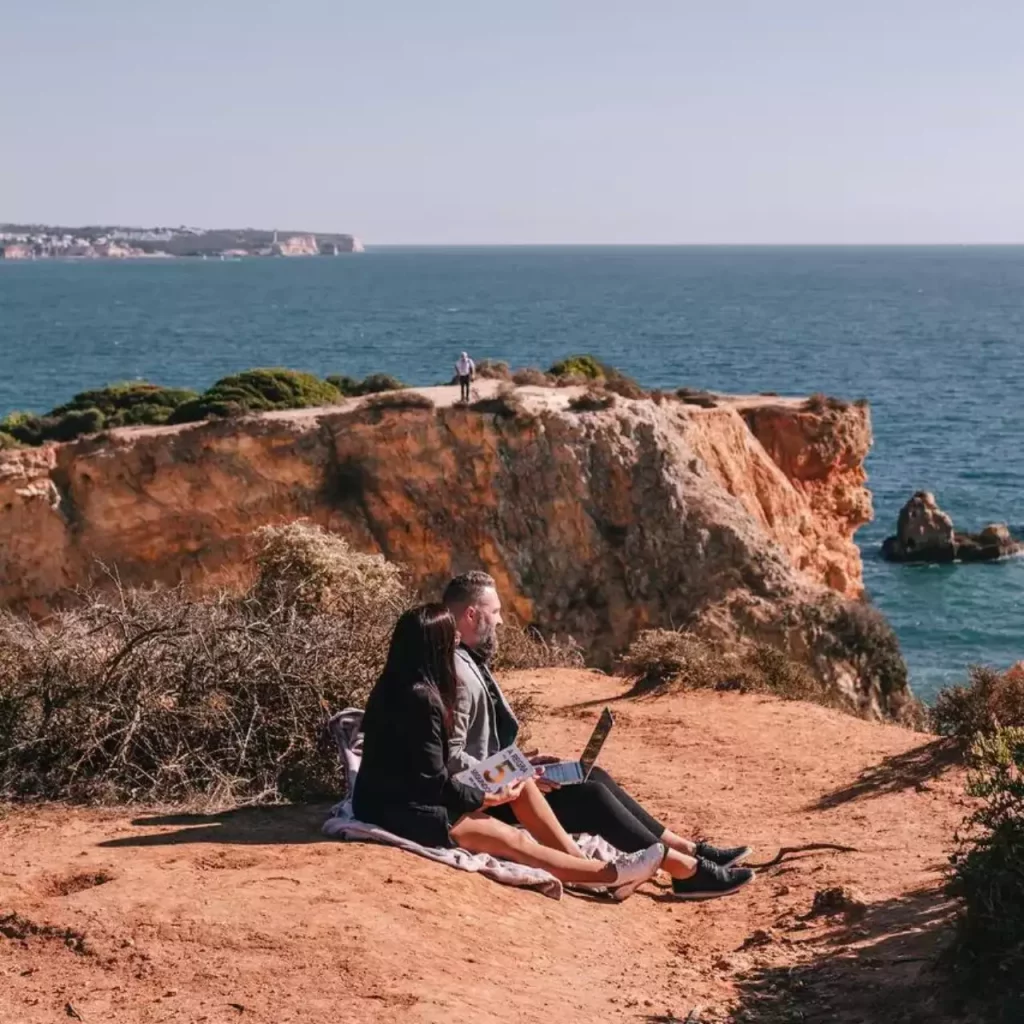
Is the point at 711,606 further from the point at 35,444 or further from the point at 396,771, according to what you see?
the point at 396,771

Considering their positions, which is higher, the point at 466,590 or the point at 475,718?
the point at 466,590

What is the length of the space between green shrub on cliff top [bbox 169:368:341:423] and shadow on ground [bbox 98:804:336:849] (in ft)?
70.8

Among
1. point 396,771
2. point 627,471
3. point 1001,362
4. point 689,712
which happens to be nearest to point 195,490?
point 627,471

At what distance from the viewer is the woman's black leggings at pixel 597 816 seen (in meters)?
7.77

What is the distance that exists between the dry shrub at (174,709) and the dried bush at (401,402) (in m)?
19.2

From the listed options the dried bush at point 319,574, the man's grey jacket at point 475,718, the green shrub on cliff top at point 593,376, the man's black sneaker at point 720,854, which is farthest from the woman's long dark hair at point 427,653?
the green shrub on cliff top at point 593,376

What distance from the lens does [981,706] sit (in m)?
11.3

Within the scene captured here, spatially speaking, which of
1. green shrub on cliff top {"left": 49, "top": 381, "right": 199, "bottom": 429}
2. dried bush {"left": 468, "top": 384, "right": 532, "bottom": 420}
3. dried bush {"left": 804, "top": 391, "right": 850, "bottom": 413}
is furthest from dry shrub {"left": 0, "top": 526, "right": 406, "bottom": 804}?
dried bush {"left": 804, "top": 391, "right": 850, "bottom": 413}

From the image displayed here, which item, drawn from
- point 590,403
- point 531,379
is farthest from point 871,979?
point 531,379

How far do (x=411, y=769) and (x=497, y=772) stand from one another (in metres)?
0.44

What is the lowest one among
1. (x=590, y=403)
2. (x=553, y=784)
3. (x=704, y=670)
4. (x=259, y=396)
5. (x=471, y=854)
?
(x=704, y=670)

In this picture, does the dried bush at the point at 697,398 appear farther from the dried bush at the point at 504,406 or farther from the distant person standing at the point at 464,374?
the distant person standing at the point at 464,374

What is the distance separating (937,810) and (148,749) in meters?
5.08

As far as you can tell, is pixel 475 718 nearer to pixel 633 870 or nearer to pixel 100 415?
pixel 633 870
